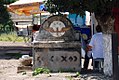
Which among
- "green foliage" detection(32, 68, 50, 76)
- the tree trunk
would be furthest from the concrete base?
the tree trunk

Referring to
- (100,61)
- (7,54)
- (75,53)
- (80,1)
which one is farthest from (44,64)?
(7,54)

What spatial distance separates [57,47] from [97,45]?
1133 millimetres

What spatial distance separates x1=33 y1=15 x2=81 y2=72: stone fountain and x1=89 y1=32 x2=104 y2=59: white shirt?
1.39 ft

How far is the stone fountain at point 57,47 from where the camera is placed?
10672mm

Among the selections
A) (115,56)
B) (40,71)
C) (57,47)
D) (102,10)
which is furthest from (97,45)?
(115,56)

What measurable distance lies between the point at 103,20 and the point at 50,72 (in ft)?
7.16

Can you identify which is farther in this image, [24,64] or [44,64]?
[24,64]

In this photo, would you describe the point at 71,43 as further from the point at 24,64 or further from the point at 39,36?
the point at 24,64

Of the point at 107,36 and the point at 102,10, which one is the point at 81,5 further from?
the point at 107,36

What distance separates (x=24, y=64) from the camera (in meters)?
11.9

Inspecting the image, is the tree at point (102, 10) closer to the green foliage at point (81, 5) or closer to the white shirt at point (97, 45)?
the green foliage at point (81, 5)

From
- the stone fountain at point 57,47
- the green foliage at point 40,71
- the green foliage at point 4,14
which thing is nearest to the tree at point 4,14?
the green foliage at point 4,14

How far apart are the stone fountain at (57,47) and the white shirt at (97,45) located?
0.42 m

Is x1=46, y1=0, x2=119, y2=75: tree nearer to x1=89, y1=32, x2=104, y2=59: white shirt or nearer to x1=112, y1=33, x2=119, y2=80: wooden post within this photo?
x1=89, y1=32, x2=104, y2=59: white shirt
